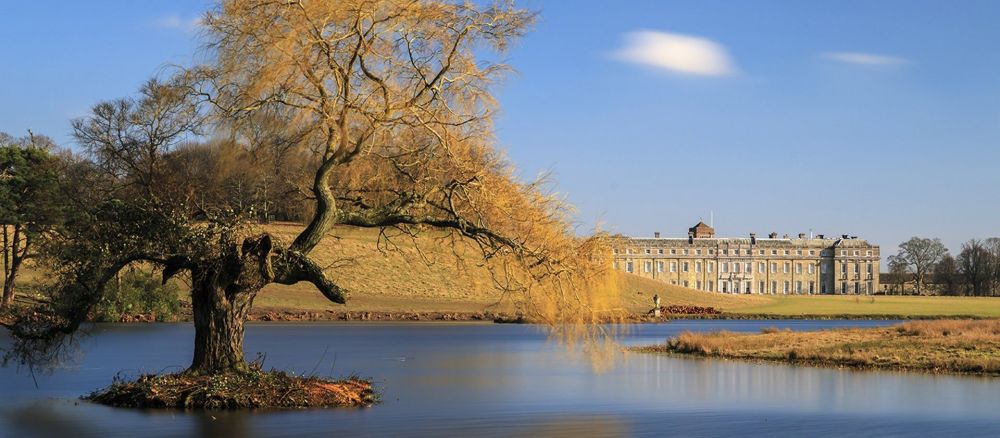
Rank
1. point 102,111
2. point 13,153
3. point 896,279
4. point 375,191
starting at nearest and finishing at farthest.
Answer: point 375,191 → point 102,111 → point 13,153 → point 896,279

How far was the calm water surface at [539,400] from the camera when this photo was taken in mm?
16141

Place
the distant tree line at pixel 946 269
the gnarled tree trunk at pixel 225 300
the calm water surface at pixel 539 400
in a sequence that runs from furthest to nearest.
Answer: the distant tree line at pixel 946 269
the gnarled tree trunk at pixel 225 300
the calm water surface at pixel 539 400

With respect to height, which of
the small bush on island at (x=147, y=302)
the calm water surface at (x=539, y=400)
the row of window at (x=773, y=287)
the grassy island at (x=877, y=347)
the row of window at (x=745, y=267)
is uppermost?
the row of window at (x=745, y=267)

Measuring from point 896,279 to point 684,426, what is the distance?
5792 inches

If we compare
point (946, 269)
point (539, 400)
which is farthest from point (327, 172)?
point (946, 269)

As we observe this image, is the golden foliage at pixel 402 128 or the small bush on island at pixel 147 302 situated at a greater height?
the golden foliage at pixel 402 128

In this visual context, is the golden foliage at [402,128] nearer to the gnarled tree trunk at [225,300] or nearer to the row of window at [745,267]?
the gnarled tree trunk at [225,300]

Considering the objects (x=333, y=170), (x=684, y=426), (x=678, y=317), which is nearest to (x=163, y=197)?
(x=333, y=170)

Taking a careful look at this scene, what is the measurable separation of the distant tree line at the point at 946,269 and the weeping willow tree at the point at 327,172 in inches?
4911

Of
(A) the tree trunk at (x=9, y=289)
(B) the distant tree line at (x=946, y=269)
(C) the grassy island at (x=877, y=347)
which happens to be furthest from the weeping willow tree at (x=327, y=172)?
(B) the distant tree line at (x=946, y=269)

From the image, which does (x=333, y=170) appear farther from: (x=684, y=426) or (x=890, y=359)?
(x=890, y=359)

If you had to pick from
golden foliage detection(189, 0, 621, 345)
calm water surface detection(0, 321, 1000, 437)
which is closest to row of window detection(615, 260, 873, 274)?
calm water surface detection(0, 321, 1000, 437)

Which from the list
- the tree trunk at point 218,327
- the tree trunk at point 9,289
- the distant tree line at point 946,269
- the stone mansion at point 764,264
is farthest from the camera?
Answer: the stone mansion at point 764,264

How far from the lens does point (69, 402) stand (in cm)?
1878
